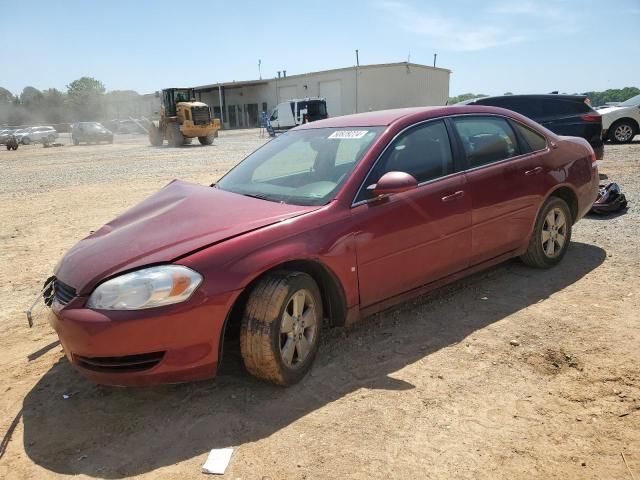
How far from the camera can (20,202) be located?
9.98 meters

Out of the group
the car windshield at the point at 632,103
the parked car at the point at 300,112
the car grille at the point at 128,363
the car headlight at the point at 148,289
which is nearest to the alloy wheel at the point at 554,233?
the car headlight at the point at 148,289

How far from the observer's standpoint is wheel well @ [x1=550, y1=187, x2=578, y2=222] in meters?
4.70

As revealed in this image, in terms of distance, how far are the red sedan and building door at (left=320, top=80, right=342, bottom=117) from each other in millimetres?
41258

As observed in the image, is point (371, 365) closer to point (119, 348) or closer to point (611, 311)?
point (119, 348)

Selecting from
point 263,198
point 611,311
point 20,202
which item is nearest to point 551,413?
point 611,311

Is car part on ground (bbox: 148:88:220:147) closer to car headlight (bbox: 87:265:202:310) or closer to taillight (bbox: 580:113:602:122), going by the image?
taillight (bbox: 580:113:602:122)

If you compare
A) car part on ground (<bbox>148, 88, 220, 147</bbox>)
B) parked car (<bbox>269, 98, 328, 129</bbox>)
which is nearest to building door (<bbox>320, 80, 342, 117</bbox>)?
parked car (<bbox>269, 98, 328, 129</bbox>)

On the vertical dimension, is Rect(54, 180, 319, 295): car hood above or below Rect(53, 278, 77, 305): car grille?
above

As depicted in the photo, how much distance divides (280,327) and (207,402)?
1.96 feet

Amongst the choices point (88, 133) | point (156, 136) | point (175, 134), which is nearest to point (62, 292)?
point (175, 134)

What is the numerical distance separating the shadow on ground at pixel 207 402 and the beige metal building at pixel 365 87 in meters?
39.3

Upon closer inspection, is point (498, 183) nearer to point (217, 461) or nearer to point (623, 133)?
point (217, 461)

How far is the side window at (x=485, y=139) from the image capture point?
3990mm

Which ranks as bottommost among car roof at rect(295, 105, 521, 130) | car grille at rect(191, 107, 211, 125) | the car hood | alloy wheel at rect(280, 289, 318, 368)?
alloy wheel at rect(280, 289, 318, 368)
